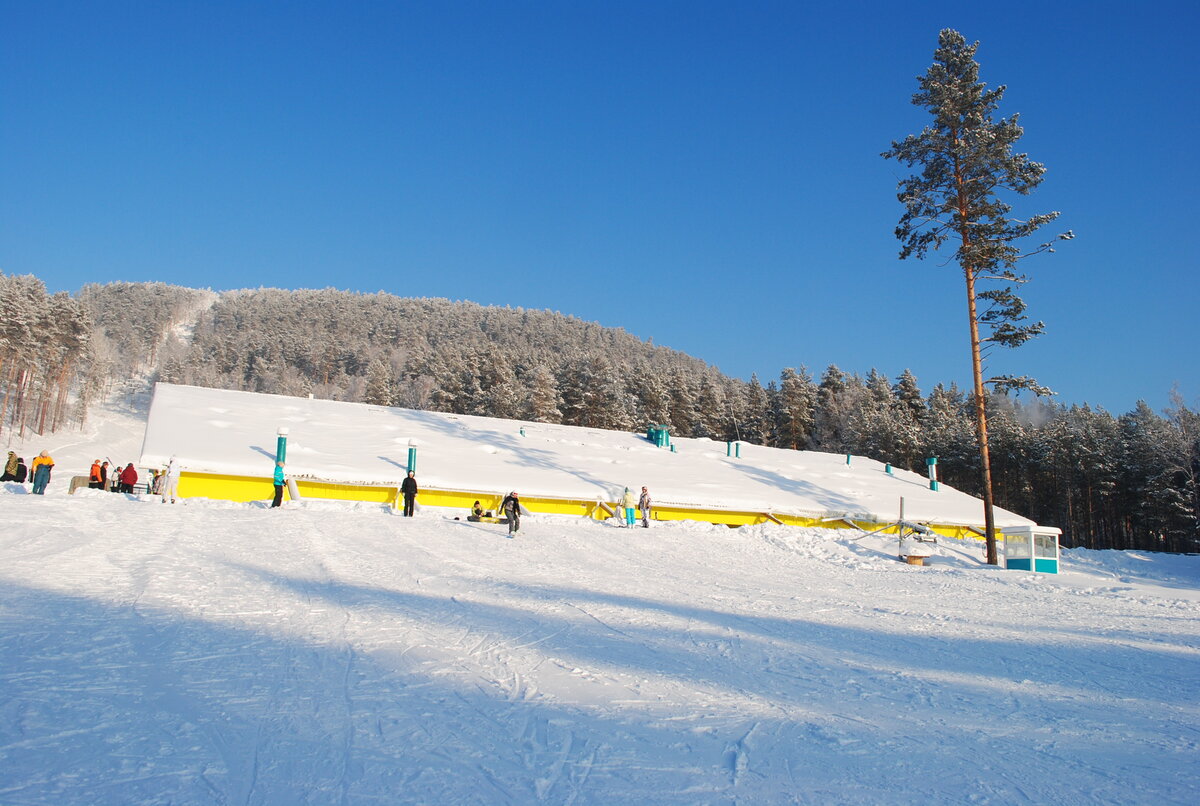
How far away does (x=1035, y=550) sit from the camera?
17609mm

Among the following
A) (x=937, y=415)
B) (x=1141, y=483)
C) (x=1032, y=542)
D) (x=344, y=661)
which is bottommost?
(x=344, y=661)

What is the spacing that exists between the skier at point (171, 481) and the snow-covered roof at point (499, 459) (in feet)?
2.23

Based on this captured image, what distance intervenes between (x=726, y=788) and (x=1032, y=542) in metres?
17.3

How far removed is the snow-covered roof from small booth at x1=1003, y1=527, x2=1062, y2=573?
7197 mm

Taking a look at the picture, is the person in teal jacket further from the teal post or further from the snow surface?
the snow surface

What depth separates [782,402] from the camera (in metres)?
64.3

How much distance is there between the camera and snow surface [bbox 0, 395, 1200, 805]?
12.4 ft

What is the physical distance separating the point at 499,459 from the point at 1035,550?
1615 cm

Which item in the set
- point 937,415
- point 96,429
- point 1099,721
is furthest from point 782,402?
point 96,429

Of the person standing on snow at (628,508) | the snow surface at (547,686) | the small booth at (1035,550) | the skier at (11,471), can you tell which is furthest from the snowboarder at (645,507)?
the skier at (11,471)

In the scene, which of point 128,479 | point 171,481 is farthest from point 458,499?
point 128,479

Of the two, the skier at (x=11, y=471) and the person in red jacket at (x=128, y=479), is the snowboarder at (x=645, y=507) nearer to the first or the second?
the person in red jacket at (x=128, y=479)

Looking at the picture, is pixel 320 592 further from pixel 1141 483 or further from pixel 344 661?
pixel 1141 483

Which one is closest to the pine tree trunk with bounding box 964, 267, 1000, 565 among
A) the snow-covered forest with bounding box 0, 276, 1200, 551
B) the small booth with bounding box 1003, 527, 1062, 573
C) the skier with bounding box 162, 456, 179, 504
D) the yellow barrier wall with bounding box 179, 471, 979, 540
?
the small booth with bounding box 1003, 527, 1062, 573
